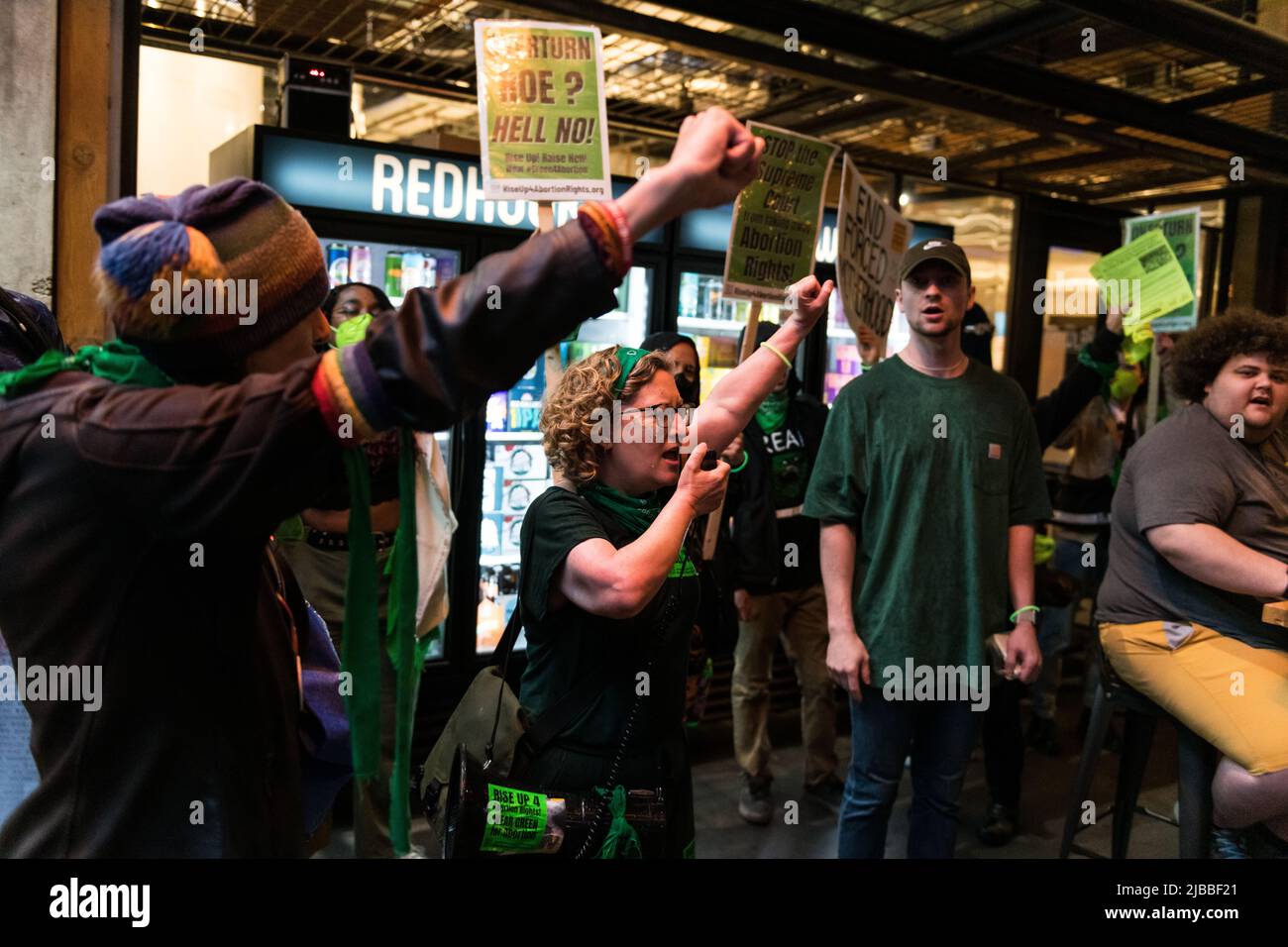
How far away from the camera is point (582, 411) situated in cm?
229

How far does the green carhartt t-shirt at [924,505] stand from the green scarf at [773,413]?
1.27 m

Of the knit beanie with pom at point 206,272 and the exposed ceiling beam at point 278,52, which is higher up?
the exposed ceiling beam at point 278,52

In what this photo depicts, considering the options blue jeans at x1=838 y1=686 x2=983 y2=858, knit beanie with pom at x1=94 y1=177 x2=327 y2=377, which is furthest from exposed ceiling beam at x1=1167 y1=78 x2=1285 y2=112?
knit beanie with pom at x1=94 y1=177 x2=327 y2=377

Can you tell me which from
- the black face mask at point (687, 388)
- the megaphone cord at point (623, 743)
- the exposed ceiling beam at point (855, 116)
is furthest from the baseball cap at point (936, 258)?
the exposed ceiling beam at point (855, 116)

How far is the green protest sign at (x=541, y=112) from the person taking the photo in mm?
2539

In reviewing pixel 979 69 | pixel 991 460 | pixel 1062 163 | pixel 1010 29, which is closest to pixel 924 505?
pixel 991 460

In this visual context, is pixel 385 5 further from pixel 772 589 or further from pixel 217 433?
pixel 217 433

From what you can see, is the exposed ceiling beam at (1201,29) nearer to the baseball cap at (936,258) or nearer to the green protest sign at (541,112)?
the baseball cap at (936,258)

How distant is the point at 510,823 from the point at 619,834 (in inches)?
8.9

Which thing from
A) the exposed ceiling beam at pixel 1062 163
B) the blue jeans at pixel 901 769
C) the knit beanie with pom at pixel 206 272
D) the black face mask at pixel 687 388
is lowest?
the blue jeans at pixel 901 769

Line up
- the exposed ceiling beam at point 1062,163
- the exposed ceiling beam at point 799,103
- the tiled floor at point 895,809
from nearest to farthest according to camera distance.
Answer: the tiled floor at point 895,809 < the exposed ceiling beam at point 799,103 < the exposed ceiling beam at point 1062,163

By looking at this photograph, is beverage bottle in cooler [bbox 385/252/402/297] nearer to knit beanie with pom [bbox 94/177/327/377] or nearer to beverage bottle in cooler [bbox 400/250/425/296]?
beverage bottle in cooler [bbox 400/250/425/296]

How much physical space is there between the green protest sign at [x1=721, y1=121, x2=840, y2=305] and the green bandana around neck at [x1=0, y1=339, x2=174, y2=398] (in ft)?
6.47
